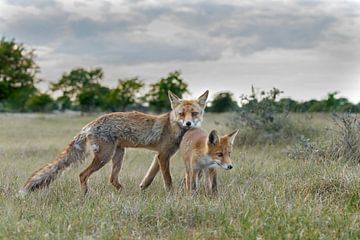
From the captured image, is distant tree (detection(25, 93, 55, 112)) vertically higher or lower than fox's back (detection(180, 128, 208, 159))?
lower

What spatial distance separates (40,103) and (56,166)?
6422cm

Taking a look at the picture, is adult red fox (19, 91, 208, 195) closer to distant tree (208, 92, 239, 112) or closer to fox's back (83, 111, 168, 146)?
fox's back (83, 111, 168, 146)

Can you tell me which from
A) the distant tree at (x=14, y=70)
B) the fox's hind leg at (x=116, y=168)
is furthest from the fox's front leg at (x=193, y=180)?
the distant tree at (x=14, y=70)

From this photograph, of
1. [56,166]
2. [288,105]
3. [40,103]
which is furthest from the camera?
[40,103]

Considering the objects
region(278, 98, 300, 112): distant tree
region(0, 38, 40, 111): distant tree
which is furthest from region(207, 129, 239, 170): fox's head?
region(0, 38, 40, 111): distant tree

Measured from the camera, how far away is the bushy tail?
7937 mm

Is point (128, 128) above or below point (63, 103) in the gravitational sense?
above

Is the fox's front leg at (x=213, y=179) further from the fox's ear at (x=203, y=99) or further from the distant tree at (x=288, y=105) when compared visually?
the distant tree at (x=288, y=105)

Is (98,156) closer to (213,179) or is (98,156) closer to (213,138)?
(213,179)

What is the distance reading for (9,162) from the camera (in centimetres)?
1180

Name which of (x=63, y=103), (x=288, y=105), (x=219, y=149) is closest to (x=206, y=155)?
(x=219, y=149)

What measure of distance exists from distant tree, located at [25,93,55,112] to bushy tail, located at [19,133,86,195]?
60.0 meters

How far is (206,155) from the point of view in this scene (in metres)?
7.66

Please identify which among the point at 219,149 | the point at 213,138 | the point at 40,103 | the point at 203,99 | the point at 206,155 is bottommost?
the point at 40,103
